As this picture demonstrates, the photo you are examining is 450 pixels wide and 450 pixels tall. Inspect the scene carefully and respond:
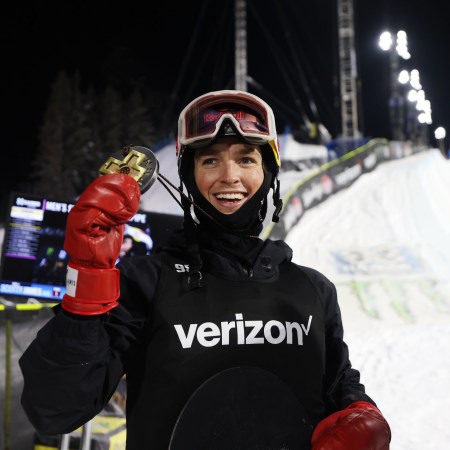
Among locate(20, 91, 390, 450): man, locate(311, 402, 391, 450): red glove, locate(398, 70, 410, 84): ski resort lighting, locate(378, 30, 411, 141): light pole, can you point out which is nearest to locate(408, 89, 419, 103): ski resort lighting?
locate(398, 70, 410, 84): ski resort lighting

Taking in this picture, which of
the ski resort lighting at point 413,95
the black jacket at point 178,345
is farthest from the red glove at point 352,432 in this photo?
the ski resort lighting at point 413,95

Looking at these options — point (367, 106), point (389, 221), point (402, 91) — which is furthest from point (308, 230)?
point (367, 106)

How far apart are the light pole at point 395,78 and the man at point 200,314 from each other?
27.9 meters

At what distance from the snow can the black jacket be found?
342 centimetres

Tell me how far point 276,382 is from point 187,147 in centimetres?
105

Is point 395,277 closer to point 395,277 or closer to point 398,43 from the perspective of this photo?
point 395,277

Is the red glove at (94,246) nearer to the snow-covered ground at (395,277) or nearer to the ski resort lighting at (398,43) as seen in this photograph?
the snow-covered ground at (395,277)

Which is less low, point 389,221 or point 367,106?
point 367,106

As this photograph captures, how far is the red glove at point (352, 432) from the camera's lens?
59.6 inches

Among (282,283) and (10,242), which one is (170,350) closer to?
A: (282,283)

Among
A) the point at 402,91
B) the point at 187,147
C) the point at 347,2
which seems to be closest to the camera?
the point at 187,147

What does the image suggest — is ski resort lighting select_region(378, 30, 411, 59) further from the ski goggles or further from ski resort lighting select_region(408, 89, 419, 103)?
the ski goggles

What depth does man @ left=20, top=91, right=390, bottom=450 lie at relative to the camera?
1393 mm

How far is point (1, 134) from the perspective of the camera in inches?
1650
